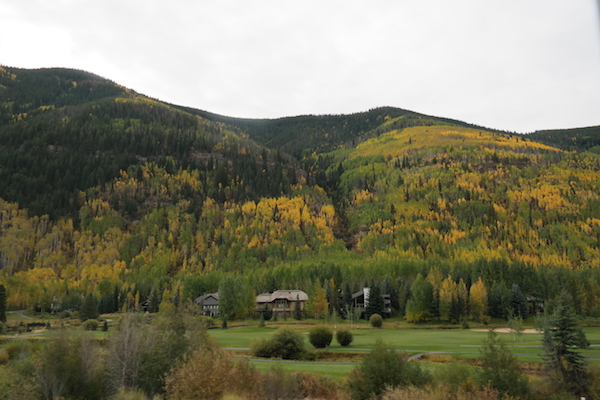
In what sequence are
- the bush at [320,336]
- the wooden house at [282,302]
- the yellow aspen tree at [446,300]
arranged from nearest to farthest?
the bush at [320,336] < the yellow aspen tree at [446,300] < the wooden house at [282,302]

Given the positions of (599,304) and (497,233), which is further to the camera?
(497,233)

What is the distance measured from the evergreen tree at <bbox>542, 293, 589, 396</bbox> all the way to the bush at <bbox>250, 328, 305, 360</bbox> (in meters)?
25.6

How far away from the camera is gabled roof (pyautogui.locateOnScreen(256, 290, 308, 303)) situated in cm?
11219

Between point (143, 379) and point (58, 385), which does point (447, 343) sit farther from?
point (58, 385)

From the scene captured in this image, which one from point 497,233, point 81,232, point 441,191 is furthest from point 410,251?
point 81,232

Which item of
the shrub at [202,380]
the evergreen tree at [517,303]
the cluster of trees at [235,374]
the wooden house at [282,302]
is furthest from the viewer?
the wooden house at [282,302]

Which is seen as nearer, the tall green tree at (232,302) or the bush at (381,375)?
the bush at (381,375)

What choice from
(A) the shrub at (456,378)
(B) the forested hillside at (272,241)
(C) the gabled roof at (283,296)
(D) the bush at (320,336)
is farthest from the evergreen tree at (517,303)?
(A) the shrub at (456,378)

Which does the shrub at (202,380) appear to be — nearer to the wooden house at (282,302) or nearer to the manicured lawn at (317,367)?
the manicured lawn at (317,367)

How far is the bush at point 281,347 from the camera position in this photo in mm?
48219

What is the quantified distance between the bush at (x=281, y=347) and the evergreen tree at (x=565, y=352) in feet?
83.9

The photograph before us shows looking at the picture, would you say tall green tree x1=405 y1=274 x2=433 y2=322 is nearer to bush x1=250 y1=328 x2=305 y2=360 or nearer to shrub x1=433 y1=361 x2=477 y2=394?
bush x1=250 y1=328 x2=305 y2=360

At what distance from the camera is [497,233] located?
168m

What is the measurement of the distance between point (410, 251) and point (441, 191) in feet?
183
